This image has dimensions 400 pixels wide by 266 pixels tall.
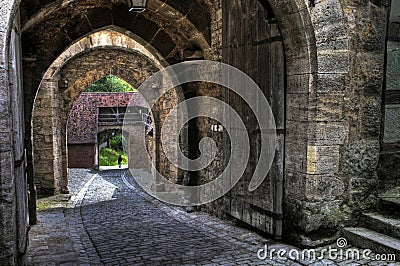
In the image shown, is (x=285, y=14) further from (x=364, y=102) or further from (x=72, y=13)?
(x=72, y=13)

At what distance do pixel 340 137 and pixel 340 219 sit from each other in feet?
2.88

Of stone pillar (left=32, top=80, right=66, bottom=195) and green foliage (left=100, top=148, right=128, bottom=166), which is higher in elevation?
stone pillar (left=32, top=80, right=66, bottom=195)

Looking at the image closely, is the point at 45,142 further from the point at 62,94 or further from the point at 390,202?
the point at 390,202

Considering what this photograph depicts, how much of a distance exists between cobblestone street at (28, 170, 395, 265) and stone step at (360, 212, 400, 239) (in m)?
0.45

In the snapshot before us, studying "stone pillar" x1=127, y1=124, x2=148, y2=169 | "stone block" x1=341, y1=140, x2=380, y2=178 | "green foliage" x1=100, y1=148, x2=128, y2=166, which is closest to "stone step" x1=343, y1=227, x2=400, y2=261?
"stone block" x1=341, y1=140, x2=380, y2=178

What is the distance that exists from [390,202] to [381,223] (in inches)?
11.8

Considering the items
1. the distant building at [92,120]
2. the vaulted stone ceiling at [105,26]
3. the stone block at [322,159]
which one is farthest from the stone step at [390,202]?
the distant building at [92,120]

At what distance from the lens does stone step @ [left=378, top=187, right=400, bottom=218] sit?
429 cm

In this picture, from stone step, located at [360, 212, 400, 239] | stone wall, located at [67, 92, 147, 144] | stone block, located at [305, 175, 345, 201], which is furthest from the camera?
stone wall, located at [67, 92, 147, 144]

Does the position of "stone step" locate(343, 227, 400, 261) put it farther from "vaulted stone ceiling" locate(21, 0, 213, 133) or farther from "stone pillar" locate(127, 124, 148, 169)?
"stone pillar" locate(127, 124, 148, 169)

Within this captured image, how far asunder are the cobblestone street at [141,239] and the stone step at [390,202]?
31.2 inches

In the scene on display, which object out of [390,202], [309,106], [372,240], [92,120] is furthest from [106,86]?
[372,240]

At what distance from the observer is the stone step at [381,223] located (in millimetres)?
4027

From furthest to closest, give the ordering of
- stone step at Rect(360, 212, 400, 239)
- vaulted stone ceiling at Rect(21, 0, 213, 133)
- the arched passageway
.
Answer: vaulted stone ceiling at Rect(21, 0, 213, 133) < the arched passageway < stone step at Rect(360, 212, 400, 239)
